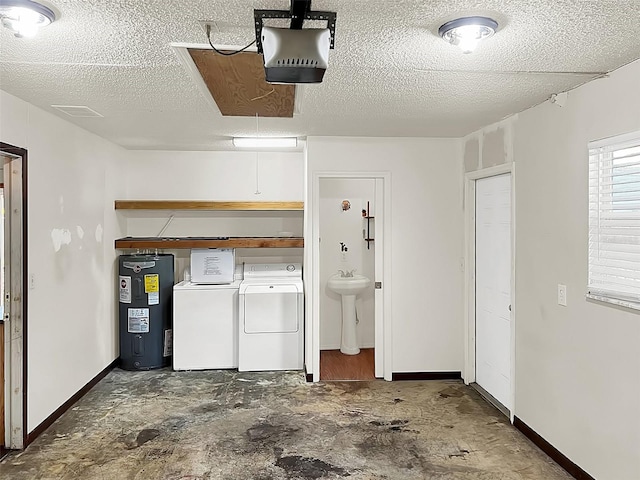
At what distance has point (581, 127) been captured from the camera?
2949 mm

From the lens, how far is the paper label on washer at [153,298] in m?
5.23

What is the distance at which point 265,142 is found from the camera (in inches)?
198

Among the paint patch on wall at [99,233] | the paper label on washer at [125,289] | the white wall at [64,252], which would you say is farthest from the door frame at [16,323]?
the paper label on washer at [125,289]

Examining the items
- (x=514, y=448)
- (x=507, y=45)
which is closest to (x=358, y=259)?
(x=514, y=448)

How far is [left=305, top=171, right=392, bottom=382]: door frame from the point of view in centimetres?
473

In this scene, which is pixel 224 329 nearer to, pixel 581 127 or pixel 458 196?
pixel 458 196

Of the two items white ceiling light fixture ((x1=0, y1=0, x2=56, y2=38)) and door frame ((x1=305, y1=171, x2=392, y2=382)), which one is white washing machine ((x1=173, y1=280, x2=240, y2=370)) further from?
white ceiling light fixture ((x1=0, y1=0, x2=56, y2=38))

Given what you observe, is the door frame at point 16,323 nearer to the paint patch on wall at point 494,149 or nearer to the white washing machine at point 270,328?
the white washing machine at point 270,328

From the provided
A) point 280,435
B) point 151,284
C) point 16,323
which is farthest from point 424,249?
point 16,323

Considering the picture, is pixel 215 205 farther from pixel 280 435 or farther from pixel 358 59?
pixel 358 59

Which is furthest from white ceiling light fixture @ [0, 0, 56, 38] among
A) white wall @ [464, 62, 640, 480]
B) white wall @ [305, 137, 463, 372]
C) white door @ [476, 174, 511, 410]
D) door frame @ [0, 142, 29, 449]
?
white door @ [476, 174, 511, 410]

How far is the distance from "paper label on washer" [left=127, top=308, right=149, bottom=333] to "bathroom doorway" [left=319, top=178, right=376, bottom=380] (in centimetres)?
196

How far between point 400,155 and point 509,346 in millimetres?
1973

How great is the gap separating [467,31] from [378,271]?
2986mm
